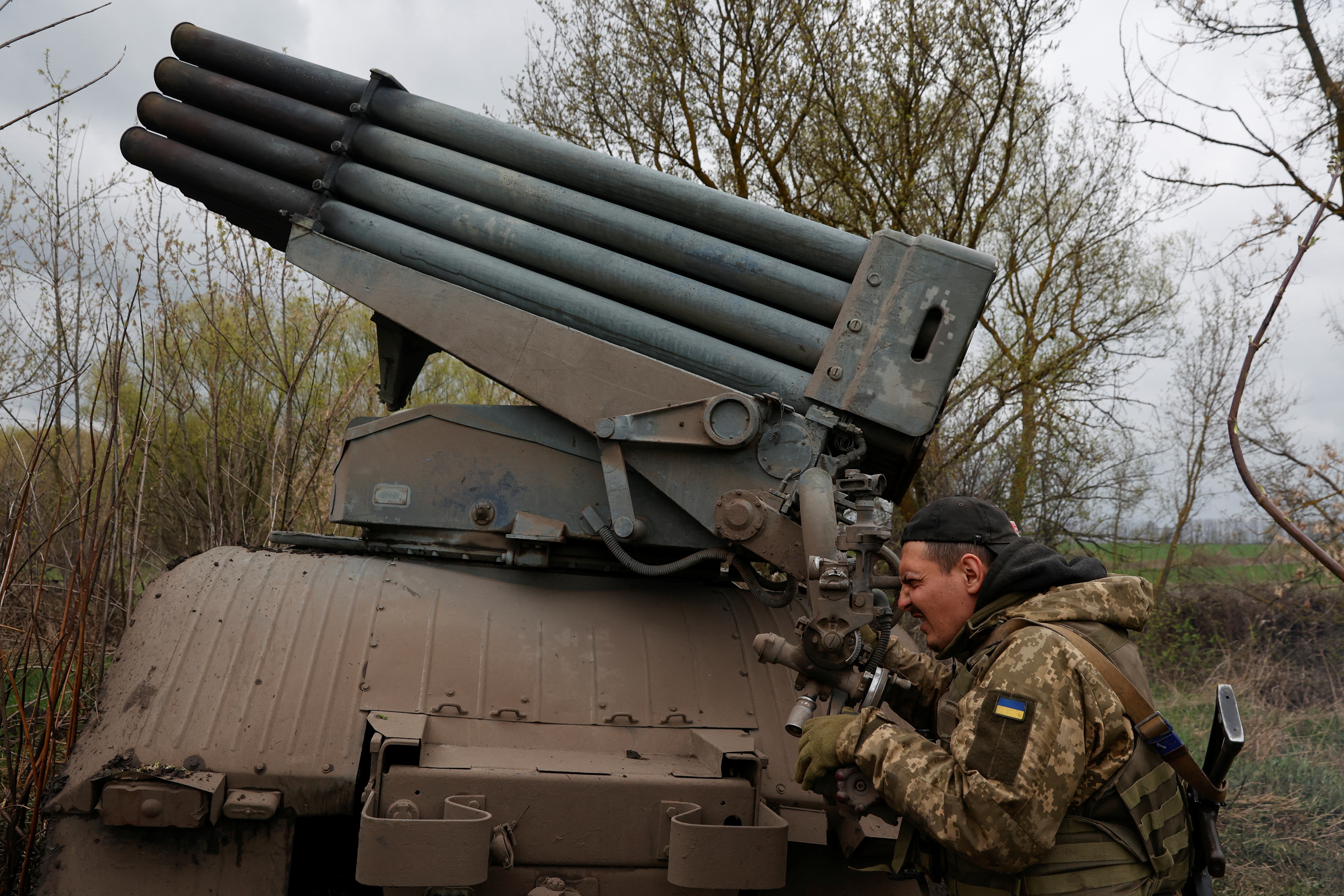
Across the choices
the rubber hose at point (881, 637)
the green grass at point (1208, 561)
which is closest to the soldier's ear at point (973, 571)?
the rubber hose at point (881, 637)

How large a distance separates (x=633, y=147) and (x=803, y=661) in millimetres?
9467

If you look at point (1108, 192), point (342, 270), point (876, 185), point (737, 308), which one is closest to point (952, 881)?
point (737, 308)

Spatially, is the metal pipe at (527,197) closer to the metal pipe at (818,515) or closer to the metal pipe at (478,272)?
the metal pipe at (478,272)

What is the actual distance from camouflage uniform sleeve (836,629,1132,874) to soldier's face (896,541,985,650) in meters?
0.39

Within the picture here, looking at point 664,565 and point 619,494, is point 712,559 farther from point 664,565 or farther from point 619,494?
point 619,494

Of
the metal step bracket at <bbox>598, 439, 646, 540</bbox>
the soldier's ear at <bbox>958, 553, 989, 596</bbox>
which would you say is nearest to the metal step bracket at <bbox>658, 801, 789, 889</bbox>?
the soldier's ear at <bbox>958, 553, 989, 596</bbox>

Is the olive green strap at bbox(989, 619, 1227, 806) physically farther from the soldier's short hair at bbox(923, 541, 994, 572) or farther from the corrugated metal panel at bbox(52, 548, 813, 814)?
the corrugated metal panel at bbox(52, 548, 813, 814)

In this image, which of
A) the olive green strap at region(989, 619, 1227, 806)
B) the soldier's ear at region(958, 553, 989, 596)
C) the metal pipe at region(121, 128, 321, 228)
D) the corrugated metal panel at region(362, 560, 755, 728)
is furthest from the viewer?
the metal pipe at region(121, 128, 321, 228)

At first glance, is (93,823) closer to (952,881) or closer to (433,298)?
(433,298)

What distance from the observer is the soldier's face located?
2986 millimetres

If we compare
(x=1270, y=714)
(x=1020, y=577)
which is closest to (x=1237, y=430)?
(x=1020, y=577)

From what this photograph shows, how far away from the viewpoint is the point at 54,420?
12.9 ft

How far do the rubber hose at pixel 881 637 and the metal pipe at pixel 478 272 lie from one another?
979 mm

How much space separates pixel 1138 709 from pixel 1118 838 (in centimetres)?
34
